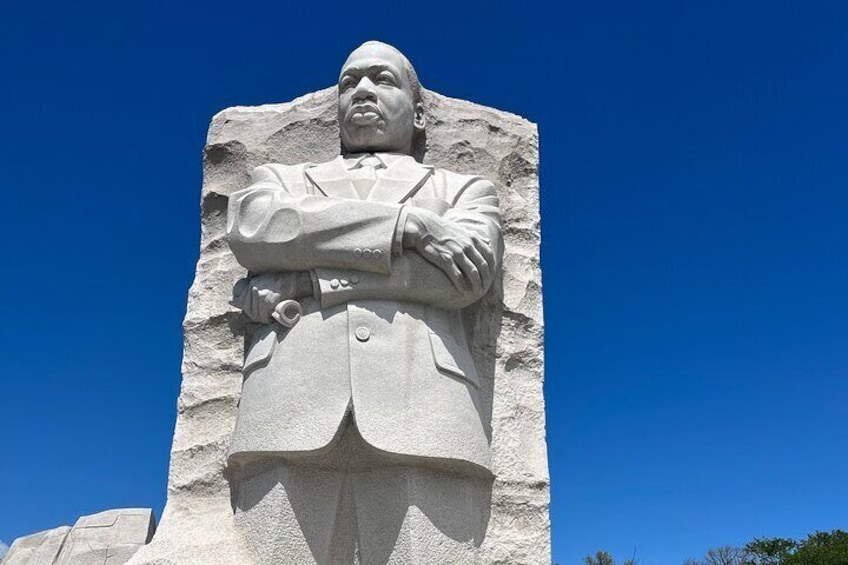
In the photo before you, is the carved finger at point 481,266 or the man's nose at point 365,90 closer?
the carved finger at point 481,266

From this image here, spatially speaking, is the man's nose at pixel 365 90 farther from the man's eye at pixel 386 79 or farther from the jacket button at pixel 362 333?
the jacket button at pixel 362 333

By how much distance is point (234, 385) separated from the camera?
476 centimetres

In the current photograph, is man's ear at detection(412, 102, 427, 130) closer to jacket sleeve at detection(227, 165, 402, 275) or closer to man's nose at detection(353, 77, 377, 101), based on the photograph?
man's nose at detection(353, 77, 377, 101)

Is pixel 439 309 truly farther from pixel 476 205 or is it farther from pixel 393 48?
pixel 393 48

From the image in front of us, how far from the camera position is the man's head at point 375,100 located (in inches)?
182

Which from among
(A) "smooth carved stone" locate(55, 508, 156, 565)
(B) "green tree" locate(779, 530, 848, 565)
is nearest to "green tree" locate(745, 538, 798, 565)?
(B) "green tree" locate(779, 530, 848, 565)

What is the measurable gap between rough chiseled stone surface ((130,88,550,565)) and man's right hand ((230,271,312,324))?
0.89m

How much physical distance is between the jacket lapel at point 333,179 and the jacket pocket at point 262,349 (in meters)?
0.76

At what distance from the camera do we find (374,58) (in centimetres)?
466

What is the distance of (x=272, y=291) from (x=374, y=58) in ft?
4.94

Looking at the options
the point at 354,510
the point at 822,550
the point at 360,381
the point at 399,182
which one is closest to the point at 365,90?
the point at 399,182

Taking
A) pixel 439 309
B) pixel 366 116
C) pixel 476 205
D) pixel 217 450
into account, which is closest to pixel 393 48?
pixel 366 116

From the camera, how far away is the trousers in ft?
11.6

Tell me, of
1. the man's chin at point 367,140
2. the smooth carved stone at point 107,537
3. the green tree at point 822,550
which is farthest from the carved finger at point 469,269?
the green tree at point 822,550
